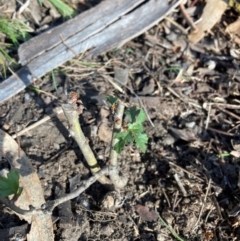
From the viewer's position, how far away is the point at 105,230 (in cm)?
213

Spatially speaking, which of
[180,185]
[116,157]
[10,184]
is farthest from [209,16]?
[10,184]

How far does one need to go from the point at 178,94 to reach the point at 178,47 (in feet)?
1.22

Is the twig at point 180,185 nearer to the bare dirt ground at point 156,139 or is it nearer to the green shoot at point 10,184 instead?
the bare dirt ground at point 156,139

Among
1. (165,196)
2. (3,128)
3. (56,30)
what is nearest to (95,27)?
(56,30)

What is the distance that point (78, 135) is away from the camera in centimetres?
200

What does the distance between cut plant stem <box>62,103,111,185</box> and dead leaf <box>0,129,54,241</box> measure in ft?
0.92

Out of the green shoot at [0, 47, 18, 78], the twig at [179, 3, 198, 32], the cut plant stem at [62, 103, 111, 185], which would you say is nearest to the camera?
the cut plant stem at [62, 103, 111, 185]

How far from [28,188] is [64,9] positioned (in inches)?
45.4

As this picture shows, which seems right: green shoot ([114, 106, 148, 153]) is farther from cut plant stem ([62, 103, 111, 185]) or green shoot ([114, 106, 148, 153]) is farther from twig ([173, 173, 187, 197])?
twig ([173, 173, 187, 197])

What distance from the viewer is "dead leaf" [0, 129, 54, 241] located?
207cm

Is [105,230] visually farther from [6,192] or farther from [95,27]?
[95,27]

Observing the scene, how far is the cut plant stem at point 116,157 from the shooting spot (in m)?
1.89

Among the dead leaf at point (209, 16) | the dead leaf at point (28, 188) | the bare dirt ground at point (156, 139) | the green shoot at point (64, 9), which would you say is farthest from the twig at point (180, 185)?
the green shoot at point (64, 9)

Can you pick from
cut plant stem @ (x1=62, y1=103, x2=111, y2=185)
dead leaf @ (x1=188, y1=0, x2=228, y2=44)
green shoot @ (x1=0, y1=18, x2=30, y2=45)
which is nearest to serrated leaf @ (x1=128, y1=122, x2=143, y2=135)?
cut plant stem @ (x1=62, y1=103, x2=111, y2=185)
